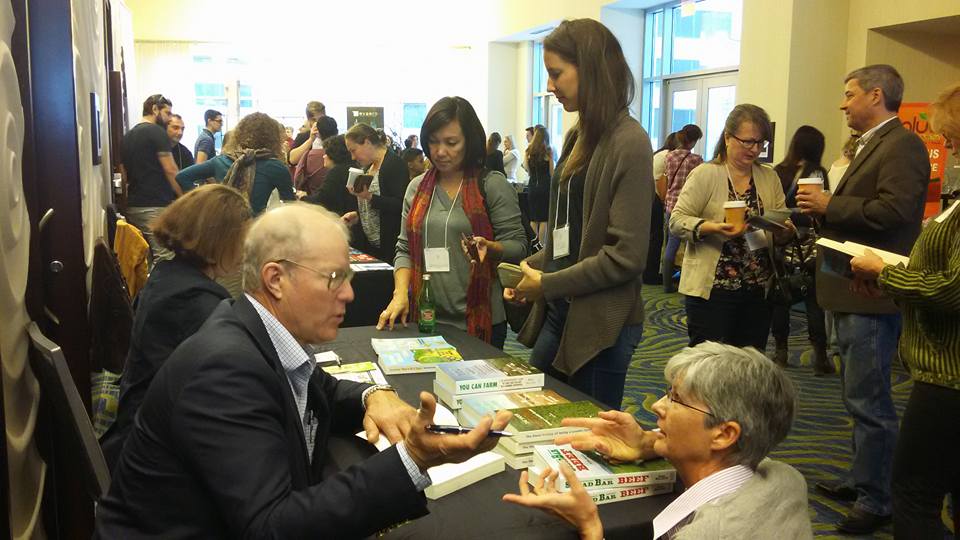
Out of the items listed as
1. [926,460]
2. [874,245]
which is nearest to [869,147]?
[874,245]

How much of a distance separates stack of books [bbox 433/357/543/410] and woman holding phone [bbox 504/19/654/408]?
0.27 m

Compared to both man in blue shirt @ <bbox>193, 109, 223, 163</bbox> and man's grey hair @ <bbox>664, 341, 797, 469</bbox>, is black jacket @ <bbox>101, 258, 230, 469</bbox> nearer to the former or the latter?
man's grey hair @ <bbox>664, 341, 797, 469</bbox>

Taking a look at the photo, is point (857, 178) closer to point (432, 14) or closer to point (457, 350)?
point (457, 350)

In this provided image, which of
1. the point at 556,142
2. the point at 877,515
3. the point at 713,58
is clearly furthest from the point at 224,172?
the point at 556,142

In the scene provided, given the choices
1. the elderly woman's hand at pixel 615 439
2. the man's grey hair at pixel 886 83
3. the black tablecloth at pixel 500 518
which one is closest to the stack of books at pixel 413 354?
the black tablecloth at pixel 500 518

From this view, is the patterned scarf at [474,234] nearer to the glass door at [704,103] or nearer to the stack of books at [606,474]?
the stack of books at [606,474]

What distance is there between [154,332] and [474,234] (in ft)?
3.87

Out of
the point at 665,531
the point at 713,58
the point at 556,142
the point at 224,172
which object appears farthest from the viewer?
the point at 556,142

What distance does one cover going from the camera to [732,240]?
11.4ft

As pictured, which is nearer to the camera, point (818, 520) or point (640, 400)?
point (818, 520)

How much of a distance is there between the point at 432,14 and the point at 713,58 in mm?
7690

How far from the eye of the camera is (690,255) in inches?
140

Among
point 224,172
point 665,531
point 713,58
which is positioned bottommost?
point 665,531

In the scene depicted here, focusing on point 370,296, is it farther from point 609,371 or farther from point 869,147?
point 869,147
